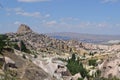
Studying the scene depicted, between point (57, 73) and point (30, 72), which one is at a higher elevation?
point (30, 72)

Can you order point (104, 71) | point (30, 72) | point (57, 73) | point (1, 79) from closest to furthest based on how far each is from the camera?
point (1, 79), point (30, 72), point (57, 73), point (104, 71)

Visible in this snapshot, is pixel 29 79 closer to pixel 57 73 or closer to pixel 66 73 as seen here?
pixel 57 73

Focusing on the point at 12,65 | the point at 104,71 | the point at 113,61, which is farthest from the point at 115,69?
the point at 12,65

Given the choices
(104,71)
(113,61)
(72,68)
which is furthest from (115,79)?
(113,61)

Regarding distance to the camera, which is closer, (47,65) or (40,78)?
(40,78)

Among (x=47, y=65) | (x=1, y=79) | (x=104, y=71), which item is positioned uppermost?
(x=1, y=79)

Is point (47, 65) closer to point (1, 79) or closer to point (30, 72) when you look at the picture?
point (30, 72)

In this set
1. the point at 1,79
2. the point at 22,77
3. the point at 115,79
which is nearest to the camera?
the point at 1,79

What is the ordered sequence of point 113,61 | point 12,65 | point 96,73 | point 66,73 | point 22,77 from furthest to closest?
1. point 113,61
2. point 96,73
3. point 66,73
4. point 12,65
5. point 22,77

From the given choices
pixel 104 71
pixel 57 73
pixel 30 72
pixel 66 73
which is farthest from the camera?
pixel 104 71
